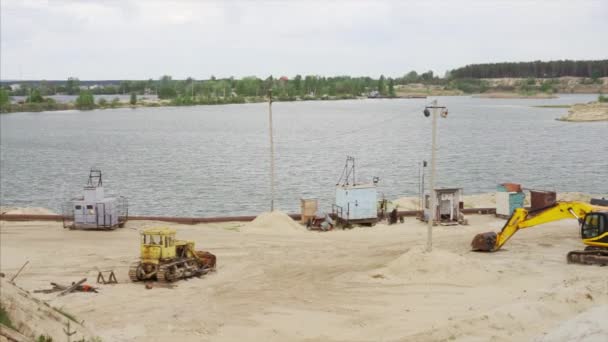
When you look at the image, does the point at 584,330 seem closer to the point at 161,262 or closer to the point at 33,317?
the point at 33,317

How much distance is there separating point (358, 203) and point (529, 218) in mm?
10067

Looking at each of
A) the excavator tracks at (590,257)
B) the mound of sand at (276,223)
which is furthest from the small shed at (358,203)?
the excavator tracks at (590,257)

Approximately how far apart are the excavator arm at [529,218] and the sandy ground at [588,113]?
401 ft

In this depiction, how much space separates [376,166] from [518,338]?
60154mm

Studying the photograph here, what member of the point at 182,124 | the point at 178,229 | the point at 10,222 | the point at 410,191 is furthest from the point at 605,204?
the point at 182,124

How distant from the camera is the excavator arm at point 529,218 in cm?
3083

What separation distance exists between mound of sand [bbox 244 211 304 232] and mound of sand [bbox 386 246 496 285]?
33.3 ft

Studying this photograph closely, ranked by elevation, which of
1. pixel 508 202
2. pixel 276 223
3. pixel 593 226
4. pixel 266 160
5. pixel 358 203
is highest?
pixel 593 226

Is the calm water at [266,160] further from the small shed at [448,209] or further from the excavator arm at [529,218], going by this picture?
the excavator arm at [529,218]

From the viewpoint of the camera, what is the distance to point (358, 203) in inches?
1553

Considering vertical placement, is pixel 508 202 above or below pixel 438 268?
above

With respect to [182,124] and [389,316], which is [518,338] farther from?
[182,124]

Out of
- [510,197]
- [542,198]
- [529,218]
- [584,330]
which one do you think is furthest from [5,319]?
[542,198]

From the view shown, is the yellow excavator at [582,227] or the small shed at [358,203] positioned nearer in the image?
the yellow excavator at [582,227]
